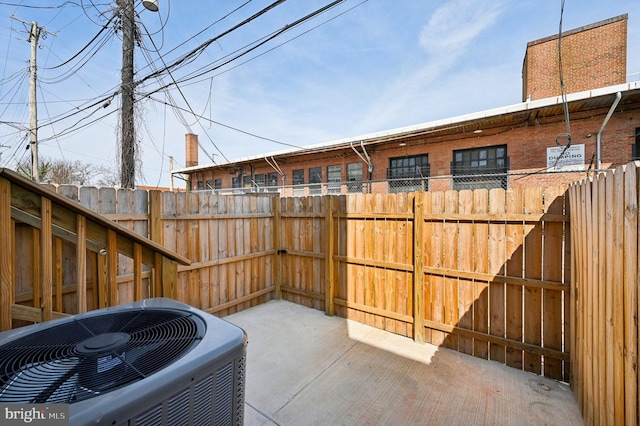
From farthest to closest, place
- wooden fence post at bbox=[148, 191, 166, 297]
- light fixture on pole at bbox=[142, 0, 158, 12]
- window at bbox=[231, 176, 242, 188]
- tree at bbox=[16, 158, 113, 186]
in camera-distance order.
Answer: window at bbox=[231, 176, 242, 188]
tree at bbox=[16, 158, 113, 186]
light fixture on pole at bbox=[142, 0, 158, 12]
wooden fence post at bbox=[148, 191, 166, 297]

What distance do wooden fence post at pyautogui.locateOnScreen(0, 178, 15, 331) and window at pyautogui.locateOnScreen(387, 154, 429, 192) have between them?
8339 mm

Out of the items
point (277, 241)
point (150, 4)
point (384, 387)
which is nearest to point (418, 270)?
point (384, 387)

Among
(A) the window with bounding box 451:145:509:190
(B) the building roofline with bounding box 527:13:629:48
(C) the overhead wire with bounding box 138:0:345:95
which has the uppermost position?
(B) the building roofline with bounding box 527:13:629:48

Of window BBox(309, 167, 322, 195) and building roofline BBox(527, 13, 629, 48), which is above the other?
building roofline BBox(527, 13, 629, 48)

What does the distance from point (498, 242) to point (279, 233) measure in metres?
3.54

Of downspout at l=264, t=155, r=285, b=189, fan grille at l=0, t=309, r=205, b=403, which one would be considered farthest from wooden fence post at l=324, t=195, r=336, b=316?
downspout at l=264, t=155, r=285, b=189

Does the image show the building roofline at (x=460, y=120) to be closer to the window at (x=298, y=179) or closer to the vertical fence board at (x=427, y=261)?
the window at (x=298, y=179)

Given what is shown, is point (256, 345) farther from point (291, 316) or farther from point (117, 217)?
point (117, 217)

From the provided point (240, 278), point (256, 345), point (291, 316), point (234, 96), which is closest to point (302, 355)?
point (256, 345)

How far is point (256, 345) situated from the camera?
351 centimetres

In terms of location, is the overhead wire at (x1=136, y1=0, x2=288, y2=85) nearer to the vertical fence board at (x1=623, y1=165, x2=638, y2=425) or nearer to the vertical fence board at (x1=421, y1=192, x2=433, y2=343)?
the vertical fence board at (x1=421, y1=192, x2=433, y2=343)

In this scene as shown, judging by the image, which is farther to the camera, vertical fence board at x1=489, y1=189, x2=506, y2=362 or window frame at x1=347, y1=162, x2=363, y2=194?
window frame at x1=347, y1=162, x2=363, y2=194

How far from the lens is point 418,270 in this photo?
3609 mm

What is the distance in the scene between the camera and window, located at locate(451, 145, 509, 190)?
7.64 m
